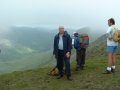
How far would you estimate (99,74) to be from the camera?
1071 inches

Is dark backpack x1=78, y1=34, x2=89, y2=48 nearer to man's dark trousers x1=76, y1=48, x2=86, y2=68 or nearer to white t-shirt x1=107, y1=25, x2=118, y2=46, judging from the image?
man's dark trousers x1=76, y1=48, x2=86, y2=68

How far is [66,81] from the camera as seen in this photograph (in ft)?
86.0

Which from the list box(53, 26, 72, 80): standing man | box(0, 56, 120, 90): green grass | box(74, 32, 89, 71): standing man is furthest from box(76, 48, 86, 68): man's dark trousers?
box(53, 26, 72, 80): standing man

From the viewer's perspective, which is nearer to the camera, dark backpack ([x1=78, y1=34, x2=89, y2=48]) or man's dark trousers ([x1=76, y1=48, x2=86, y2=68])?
dark backpack ([x1=78, y1=34, x2=89, y2=48])

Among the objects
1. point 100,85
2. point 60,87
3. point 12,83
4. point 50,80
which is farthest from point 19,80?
point 100,85

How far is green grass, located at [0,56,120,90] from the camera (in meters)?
24.7

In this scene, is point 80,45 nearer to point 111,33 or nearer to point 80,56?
point 80,56

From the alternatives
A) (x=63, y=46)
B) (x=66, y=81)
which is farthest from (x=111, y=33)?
(x=66, y=81)

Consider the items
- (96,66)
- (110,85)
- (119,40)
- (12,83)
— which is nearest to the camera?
(110,85)

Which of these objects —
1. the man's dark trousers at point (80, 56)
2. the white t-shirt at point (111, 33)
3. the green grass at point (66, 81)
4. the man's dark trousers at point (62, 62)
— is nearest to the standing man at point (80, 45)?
the man's dark trousers at point (80, 56)

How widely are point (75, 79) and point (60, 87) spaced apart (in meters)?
1.69

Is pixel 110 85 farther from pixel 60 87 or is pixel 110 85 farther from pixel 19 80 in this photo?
Answer: pixel 19 80

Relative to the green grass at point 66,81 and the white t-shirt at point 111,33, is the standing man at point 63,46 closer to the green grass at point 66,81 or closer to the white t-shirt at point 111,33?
the green grass at point 66,81

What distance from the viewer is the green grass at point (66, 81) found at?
2465cm
